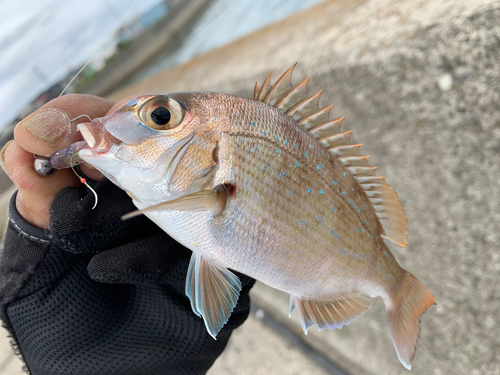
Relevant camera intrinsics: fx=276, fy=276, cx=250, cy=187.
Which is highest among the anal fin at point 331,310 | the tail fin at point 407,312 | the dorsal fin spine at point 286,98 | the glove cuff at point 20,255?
the glove cuff at point 20,255

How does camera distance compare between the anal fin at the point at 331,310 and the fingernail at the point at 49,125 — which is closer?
the fingernail at the point at 49,125

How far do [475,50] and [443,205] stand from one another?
80 centimetres

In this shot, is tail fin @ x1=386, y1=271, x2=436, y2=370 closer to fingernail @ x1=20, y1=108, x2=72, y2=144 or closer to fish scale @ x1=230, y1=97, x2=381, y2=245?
fish scale @ x1=230, y1=97, x2=381, y2=245

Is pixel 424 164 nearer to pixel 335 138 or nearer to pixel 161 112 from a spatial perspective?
pixel 335 138

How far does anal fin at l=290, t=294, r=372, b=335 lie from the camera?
1.17m

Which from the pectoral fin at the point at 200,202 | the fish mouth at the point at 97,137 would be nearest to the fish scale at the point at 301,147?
the pectoral fin at the point at 200,202

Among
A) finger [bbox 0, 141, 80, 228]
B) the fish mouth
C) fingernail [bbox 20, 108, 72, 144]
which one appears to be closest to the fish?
the fish mouth

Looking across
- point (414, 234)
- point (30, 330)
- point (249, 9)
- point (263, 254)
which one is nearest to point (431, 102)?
point (414, 234)

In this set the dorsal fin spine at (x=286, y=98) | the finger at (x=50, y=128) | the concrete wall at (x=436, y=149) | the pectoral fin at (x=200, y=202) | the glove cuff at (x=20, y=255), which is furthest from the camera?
the concrete wall at (x=436, y=149)

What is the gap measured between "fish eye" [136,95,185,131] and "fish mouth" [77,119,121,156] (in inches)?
4.6

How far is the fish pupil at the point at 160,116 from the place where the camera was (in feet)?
2.94

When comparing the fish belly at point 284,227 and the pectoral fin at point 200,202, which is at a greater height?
the pectoral fin at point 200,202

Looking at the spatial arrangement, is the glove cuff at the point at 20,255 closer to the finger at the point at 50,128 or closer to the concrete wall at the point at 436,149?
the finger at the point at 50,128

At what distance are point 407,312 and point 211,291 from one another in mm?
850
